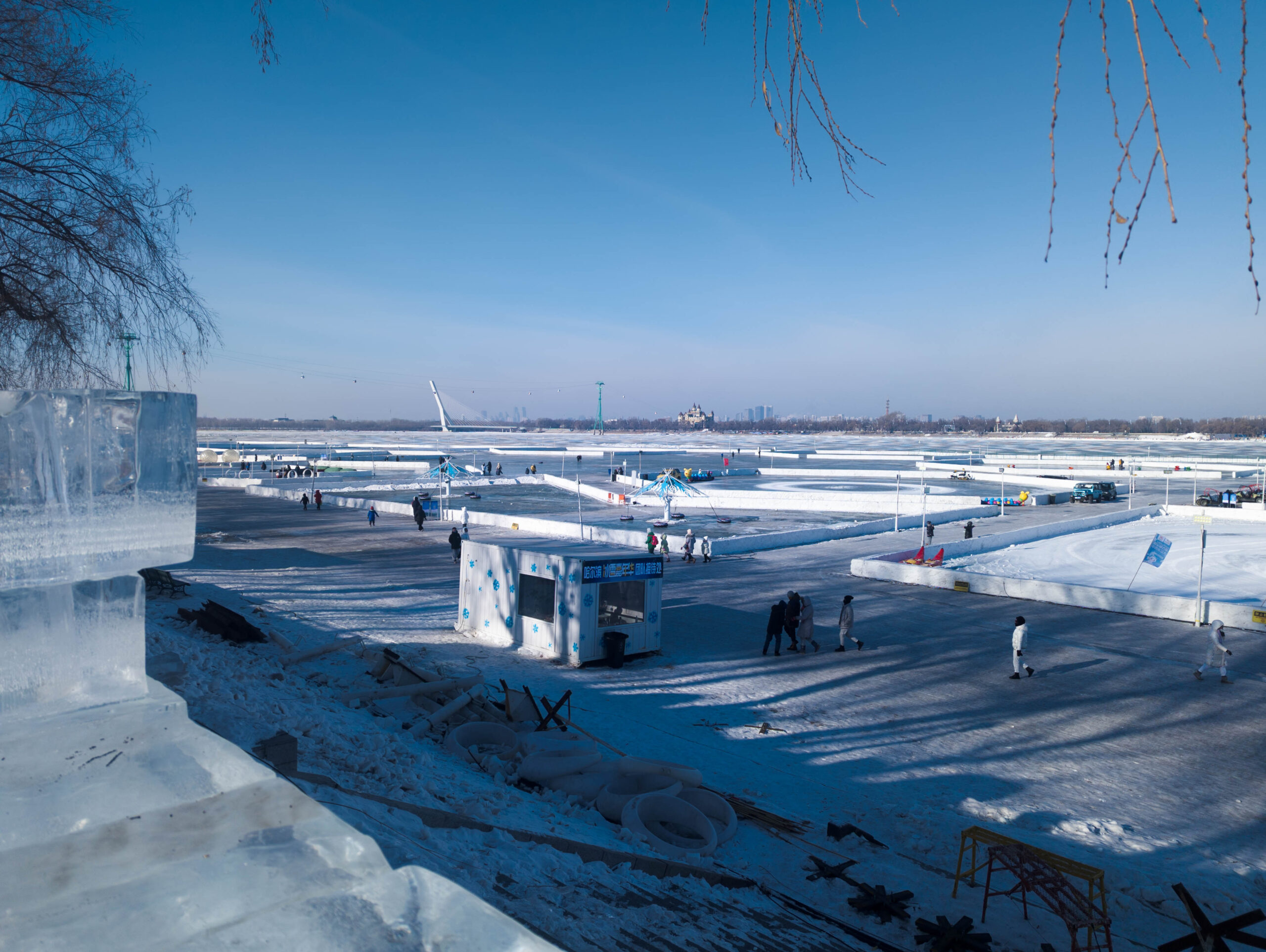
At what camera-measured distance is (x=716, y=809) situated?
7238 millimetres

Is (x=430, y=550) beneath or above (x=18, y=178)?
beneath

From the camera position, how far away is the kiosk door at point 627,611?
13320mm

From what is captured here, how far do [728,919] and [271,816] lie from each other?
3.88 meters

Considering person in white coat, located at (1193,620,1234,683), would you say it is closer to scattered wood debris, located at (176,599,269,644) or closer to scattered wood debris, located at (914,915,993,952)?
scattered wood debris, located at (914,915,993,952)

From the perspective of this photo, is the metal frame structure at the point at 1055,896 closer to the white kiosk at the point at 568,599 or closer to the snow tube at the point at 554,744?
the snow tube at the point at 554,744

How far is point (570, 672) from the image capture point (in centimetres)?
1259

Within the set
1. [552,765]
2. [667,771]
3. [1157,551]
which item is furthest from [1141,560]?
[552,765]

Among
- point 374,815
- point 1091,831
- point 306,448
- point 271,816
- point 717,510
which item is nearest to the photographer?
point 271,816

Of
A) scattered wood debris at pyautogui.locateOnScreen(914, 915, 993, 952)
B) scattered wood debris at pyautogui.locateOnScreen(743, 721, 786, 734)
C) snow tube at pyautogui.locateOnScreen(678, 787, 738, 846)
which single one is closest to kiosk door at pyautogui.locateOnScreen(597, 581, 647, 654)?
scattered wood debris at pyautogui.locateOnScreen(743, 721, 786, 734)

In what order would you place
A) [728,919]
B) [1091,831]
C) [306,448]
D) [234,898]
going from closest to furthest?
[234,898] → [728,919] → [1091,831] → [306,448]

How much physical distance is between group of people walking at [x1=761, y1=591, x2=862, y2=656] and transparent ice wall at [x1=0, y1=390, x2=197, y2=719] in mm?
12073

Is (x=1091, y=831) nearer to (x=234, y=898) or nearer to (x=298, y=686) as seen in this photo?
(x=234, y=898)

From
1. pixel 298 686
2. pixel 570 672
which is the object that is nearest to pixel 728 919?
pixel 298 686

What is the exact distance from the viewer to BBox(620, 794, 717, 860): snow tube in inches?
251
